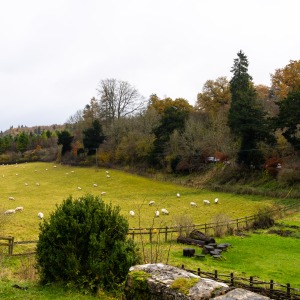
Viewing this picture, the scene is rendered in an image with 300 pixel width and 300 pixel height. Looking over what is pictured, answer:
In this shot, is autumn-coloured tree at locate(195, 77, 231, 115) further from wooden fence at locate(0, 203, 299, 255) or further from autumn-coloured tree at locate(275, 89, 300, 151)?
wooden fence at locate(0, 203, 299, 255)

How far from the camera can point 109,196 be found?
46.4m

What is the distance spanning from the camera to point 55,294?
33.8 ft

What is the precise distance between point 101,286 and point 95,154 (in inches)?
2630

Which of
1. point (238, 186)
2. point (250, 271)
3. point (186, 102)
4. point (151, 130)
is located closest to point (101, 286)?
point (250, 271)

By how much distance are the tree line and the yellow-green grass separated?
18.8 ft

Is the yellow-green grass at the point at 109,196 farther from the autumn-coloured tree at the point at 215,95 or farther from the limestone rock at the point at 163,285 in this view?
the autumn-coloured tree at the point at 215,95

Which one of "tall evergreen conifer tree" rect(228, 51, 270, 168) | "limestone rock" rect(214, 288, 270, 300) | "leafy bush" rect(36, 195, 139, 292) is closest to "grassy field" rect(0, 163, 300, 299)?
"leafy bush" rect(36, 195, 139, 292)

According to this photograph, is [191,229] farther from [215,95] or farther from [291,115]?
[215,95]

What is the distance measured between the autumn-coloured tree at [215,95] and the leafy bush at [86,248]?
2307 inches

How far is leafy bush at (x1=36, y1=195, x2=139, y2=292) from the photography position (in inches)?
429

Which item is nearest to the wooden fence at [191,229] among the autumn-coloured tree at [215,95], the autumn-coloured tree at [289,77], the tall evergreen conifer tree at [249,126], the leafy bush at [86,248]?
the leafy bush at [86,248]

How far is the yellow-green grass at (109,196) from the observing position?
31.1m

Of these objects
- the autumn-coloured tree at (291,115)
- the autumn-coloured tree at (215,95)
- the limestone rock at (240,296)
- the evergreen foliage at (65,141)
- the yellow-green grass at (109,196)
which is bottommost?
the yellow-green grass at (109,196)

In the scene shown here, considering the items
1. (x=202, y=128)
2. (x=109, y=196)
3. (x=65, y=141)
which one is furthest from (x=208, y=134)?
(x=65, y=141)
